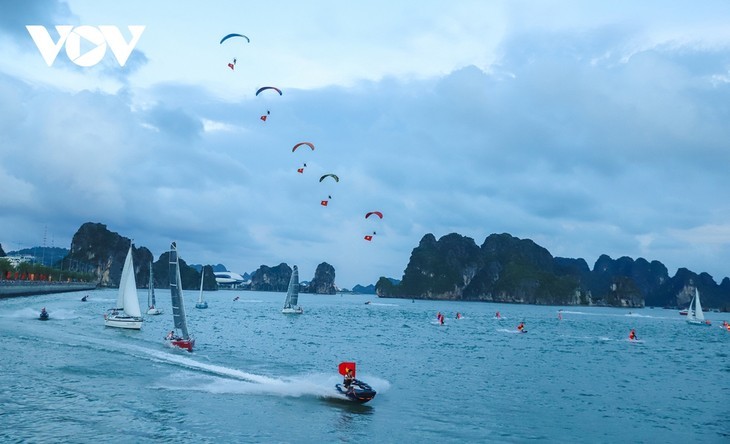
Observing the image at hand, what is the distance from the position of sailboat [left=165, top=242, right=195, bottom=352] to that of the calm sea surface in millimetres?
1322

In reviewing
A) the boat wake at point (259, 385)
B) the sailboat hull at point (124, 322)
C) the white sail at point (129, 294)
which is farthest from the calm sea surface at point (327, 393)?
the white sail at point (129, 294)

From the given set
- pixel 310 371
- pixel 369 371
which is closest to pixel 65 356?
pixel 310 371

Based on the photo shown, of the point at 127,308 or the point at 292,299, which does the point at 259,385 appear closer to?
the point at 127,308

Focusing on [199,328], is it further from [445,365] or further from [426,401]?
[426,401]

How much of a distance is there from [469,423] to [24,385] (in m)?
27.8

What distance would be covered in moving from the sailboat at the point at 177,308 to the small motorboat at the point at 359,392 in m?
25.9

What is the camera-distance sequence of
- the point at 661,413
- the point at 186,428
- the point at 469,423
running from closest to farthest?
the point at 186,428 → the point at 469,423 → the point at 661,413

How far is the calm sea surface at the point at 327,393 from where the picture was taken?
101ft

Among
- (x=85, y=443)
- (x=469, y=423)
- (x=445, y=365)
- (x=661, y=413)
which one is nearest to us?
(x=85, y=443)

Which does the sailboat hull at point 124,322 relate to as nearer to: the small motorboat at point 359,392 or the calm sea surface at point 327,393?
the calm sea surface at point 327,393

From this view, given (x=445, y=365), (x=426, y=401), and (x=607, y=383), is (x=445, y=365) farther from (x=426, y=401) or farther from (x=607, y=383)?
(x=426, y=401)

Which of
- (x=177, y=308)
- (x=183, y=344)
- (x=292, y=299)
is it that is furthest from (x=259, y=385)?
(x=292, y=299)

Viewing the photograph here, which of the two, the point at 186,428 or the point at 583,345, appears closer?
the point at 186,428

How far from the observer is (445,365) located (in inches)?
2361
